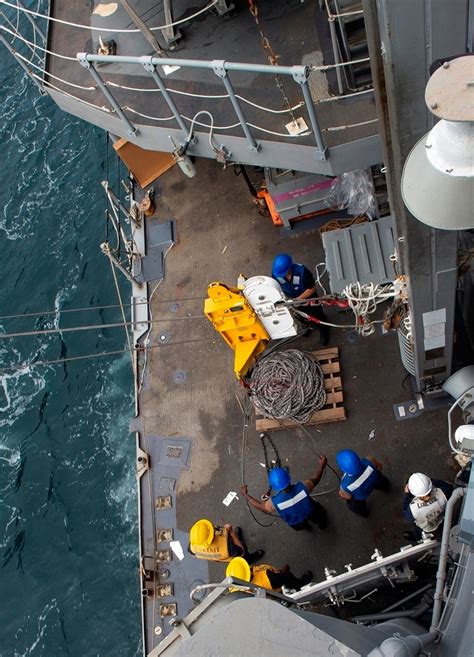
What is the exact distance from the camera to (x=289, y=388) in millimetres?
9977

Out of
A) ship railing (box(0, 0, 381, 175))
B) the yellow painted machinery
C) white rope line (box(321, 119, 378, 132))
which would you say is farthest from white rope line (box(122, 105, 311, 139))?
the yellow painted machinery

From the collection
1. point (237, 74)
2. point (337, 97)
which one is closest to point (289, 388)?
point (337, 97)

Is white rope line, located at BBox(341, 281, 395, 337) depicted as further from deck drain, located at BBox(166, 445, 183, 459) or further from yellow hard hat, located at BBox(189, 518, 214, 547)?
deck drain, located at BBox(166, 445, 183, 459)

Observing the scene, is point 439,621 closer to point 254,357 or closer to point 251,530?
point 251,530

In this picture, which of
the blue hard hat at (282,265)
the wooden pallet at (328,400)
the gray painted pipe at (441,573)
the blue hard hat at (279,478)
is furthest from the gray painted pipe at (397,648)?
the blue hard hat at (282,265)

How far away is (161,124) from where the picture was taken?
1045 cm

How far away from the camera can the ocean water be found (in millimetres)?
11875

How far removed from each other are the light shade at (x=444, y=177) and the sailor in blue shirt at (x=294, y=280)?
17.2ft

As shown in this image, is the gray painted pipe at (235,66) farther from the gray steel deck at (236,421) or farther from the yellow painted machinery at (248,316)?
the gray steel deck at (236,421)

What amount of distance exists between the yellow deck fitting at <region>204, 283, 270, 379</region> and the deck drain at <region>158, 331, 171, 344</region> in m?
1.53

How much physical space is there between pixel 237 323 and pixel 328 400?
1909mm

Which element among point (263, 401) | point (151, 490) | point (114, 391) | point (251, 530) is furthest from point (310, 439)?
point (114, 391)

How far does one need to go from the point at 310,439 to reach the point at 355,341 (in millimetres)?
1763

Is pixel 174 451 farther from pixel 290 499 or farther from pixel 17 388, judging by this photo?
pixel 17 388
